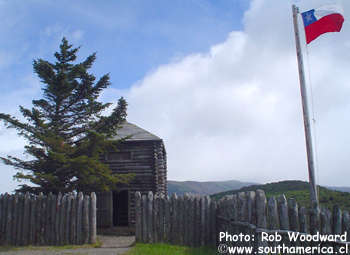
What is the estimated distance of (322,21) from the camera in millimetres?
9648

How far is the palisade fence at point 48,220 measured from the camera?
13.0m

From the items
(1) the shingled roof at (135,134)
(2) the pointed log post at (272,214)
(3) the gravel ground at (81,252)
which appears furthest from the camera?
(1) the shingled roof at (135,134)

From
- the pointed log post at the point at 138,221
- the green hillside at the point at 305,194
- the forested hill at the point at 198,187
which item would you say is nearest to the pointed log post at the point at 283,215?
the green hillside at the point at 305,194

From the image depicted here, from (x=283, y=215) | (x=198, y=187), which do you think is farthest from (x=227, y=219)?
(x=198, y=187)

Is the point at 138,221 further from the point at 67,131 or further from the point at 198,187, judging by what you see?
the point at 198,187

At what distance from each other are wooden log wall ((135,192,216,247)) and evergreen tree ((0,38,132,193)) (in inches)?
143

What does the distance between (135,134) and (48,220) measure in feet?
24.0

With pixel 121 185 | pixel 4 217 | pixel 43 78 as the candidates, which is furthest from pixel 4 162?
pixel 121 185

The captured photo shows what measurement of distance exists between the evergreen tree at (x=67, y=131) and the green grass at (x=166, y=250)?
4796 millimetres

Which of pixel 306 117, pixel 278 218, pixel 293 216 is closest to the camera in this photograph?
pixel 293 216

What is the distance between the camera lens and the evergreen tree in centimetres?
1473

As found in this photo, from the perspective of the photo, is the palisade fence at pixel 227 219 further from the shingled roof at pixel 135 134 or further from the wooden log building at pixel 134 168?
the shingled roof at pixel 135 134

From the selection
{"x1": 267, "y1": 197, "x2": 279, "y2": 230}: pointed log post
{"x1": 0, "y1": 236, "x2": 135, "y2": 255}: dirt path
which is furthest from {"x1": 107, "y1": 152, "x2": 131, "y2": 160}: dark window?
{"x1": 267, "y1": 197, "x2": 279, "y2": 230}: pointed log post

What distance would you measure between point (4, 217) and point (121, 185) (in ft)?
19.9
